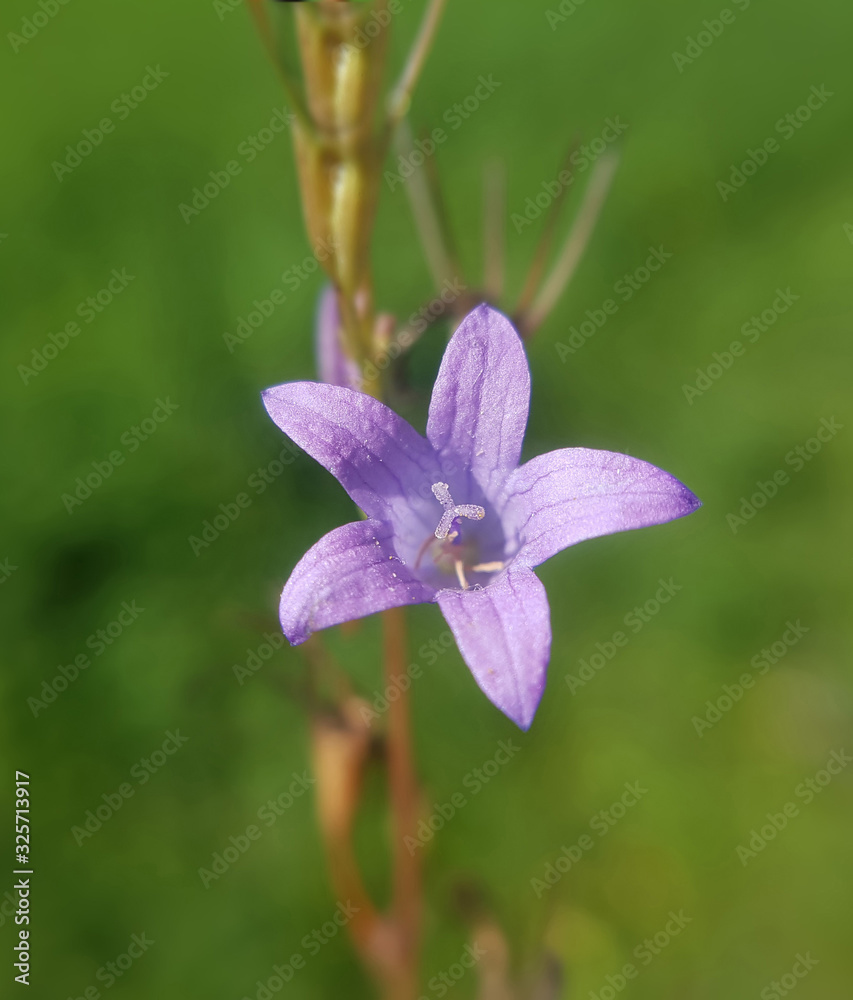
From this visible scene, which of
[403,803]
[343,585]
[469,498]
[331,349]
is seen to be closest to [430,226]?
[331,349]

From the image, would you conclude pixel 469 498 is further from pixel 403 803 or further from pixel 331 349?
pixel 403 803

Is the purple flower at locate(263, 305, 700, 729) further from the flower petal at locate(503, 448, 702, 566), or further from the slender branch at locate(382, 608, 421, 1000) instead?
the slender branch at locate(382, 608, 421, 1000)

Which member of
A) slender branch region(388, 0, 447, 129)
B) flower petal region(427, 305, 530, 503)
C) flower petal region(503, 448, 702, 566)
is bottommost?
flower petal region(503, 448, 702, 566)

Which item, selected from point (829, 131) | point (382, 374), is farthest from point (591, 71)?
point (382, 374)

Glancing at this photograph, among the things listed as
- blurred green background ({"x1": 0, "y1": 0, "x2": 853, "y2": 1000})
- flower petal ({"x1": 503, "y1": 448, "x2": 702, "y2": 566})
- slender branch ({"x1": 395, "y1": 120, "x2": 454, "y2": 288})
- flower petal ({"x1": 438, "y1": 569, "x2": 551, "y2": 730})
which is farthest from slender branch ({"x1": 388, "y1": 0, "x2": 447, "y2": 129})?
blurred green background ({"x1": 0, "y1": 0, "x2": 853, "y2": 1000})

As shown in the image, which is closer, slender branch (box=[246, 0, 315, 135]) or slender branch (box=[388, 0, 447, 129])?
slender branch (box=[246, 0, 315, 135])

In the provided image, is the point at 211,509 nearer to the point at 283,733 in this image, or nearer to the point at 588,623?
the point at 283,733

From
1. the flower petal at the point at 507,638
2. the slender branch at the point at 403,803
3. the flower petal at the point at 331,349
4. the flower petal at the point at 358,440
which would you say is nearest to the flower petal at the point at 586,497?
the flower petal at the point at 507,638
